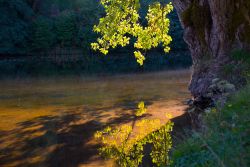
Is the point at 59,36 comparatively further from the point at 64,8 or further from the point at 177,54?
the point at 177,54

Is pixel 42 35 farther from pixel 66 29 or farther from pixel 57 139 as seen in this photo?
pixel 57 139

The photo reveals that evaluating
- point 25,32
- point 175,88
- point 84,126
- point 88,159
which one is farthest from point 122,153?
point 25,32

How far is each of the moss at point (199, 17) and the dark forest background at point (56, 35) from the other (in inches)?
1314

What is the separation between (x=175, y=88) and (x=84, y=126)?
10.9 meters

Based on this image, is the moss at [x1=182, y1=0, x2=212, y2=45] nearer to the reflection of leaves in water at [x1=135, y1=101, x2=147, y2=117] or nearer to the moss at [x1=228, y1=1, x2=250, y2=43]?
the moss at [x1=228, y1=1, x2=250, y2=43]

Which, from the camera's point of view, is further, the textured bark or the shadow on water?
the textured bark

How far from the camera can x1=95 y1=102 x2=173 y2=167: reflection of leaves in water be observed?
9107mm

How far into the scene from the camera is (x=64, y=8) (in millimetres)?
65188

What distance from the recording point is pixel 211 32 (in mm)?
14742

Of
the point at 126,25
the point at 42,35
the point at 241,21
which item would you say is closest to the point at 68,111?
the point at 126,25

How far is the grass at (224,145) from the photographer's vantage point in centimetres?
499

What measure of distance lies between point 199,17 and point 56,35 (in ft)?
143

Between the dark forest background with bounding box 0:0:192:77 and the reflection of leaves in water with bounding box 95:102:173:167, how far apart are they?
1422 inches

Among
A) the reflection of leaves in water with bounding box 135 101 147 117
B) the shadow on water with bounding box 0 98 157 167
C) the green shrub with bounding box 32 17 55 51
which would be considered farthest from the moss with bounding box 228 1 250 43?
the green shrub with bounding box 32 17 55 51
